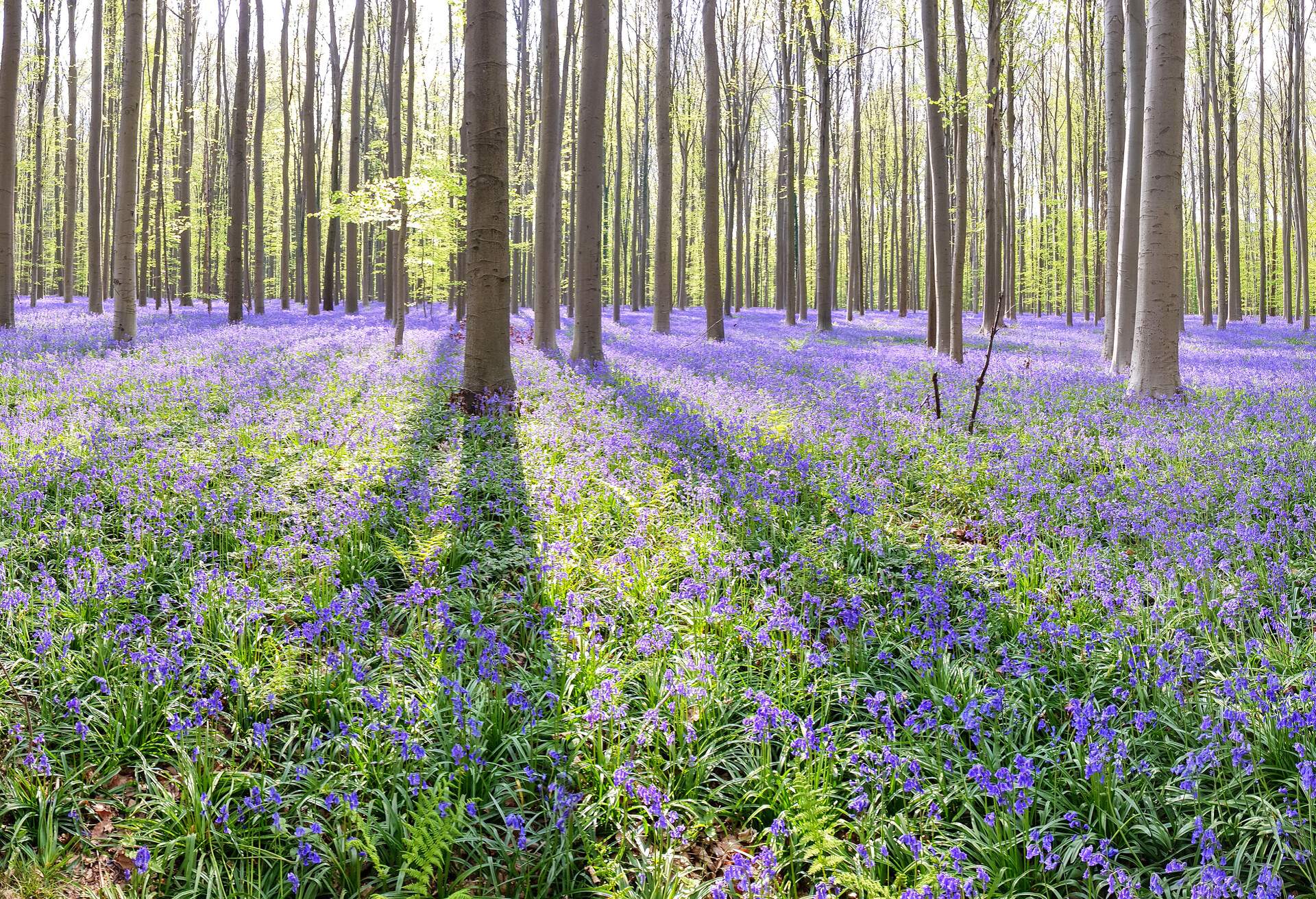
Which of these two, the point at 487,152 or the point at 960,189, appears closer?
the point at 487,152

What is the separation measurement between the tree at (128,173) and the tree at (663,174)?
1159cm

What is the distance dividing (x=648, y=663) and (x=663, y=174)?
65.7 ft

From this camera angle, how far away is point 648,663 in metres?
3.65

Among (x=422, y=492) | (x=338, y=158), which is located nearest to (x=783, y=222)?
(x=338, y=158)

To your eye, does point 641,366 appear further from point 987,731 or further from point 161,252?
point 161,252

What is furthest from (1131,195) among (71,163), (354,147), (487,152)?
(71,163)

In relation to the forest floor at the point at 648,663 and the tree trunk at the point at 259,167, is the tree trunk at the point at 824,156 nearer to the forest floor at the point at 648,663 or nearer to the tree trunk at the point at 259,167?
the forest floor at the point at 648,663

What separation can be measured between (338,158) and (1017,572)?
107ft

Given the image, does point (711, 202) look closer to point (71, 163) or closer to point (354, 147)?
point (354, 147)

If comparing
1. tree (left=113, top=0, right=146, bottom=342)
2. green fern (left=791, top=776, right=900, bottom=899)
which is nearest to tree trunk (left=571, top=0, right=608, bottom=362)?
tree (left=113, top=0, right=146, bottom=342)

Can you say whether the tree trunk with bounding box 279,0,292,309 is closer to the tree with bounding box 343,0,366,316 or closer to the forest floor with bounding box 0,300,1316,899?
the tree with bounding box 343,0,366,316

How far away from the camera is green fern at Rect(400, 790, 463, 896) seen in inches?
91.7

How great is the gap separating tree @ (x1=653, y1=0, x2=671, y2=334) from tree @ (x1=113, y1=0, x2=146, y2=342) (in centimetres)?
1159

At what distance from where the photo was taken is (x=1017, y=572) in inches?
175
